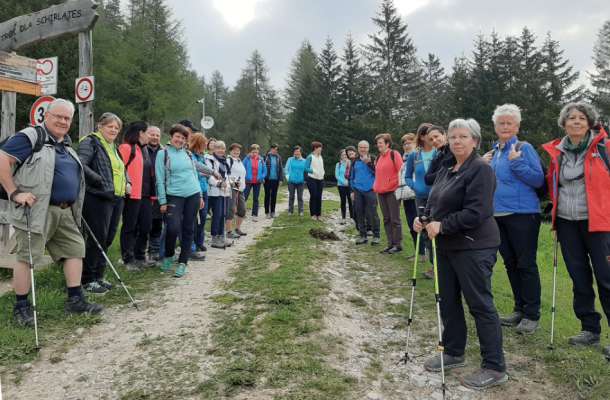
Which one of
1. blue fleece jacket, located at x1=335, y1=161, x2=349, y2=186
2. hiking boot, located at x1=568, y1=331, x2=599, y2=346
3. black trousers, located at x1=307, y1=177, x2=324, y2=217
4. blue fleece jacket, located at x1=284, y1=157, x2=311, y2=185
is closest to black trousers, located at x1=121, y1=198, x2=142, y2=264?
hiking boot, located at x1=568, y1=331, x2=599, y2=346

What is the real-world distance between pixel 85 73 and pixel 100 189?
3245 mm

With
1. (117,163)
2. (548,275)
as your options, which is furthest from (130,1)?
(548,275)

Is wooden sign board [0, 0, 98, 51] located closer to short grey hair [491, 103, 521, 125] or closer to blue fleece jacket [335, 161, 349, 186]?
short grey hair [491, 103, 521, 125]

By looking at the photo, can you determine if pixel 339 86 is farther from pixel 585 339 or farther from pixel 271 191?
pixel 585 339

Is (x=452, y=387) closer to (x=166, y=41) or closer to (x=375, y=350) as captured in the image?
(x=375, y=350)

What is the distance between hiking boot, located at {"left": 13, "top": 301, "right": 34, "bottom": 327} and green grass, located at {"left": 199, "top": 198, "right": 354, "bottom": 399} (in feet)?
6.47

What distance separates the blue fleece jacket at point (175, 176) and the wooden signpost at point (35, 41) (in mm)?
2031

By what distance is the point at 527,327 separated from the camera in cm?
445

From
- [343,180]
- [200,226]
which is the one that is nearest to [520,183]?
[200,226]

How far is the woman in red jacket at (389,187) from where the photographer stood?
809 cm

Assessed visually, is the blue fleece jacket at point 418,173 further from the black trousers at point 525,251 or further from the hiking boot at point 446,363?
the hiking boot at point 446,363

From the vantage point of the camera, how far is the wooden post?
7.21m

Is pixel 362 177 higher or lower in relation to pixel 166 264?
higher

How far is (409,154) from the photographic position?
7008 mm
